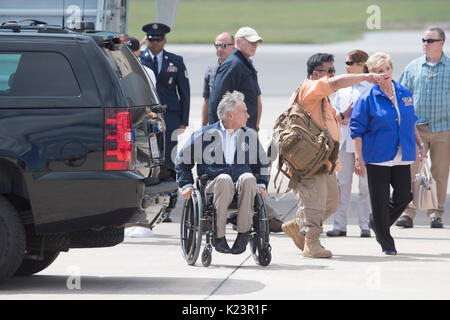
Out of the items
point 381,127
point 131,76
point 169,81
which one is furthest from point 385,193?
point 169,81

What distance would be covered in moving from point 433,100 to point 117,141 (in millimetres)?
4874

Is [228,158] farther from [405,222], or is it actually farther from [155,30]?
[405,222]

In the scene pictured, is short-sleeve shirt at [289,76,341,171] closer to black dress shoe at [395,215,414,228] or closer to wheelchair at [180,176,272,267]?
wheelchair at [180,176,272,267]

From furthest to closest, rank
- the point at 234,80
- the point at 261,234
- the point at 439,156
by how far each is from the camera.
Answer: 1. the point at 439,156
2. the point at 234,80
3. the point at 261,234

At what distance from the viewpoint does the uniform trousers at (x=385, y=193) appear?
348 inches

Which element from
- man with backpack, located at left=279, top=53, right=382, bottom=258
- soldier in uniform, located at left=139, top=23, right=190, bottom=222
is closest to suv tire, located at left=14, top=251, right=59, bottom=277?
man with backpack, located at left=279, top=53, right=382, bottom=258

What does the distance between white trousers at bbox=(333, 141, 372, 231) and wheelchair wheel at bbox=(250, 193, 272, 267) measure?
202 cm

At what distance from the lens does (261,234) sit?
8148 millimetres

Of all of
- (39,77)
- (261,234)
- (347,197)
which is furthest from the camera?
(347,197)

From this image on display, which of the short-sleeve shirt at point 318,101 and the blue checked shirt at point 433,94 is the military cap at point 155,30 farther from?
the blue checked shirt at point 433,94

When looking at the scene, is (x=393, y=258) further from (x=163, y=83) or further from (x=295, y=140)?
(x=163, y=83)

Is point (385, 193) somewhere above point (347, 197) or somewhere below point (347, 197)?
above
